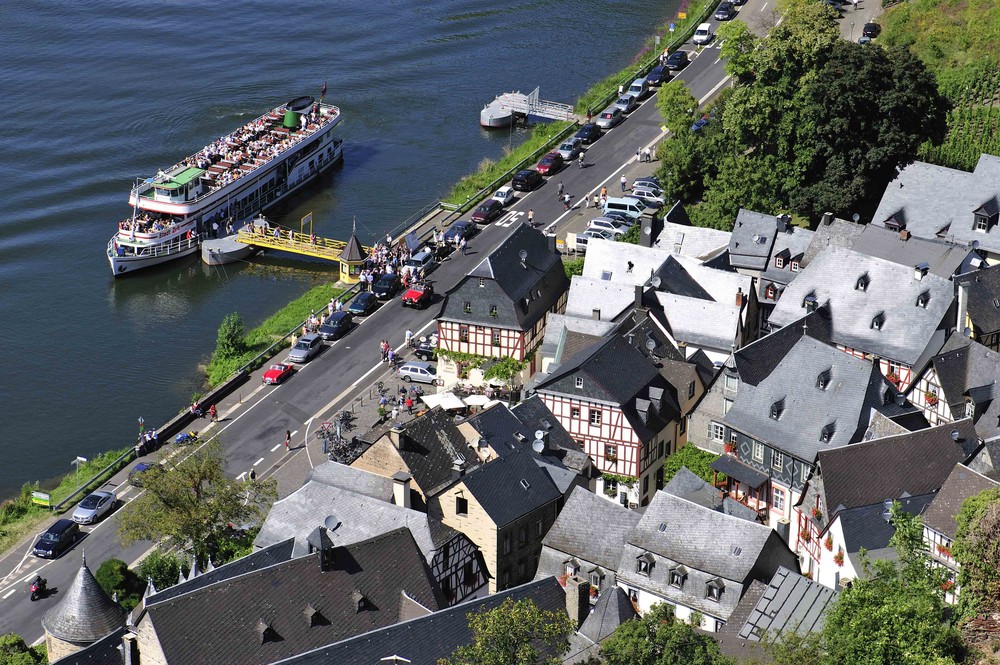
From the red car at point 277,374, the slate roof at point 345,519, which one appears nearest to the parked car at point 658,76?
the red car at point 277,374

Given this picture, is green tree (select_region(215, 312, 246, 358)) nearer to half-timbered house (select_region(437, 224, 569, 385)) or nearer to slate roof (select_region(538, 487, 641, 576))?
half-timbered house (select_region(437, 224, 569, 385))

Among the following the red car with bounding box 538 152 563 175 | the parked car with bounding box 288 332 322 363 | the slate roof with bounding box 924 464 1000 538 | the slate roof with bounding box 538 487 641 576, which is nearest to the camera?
the slate roof with bounding box 924 464 1000 538

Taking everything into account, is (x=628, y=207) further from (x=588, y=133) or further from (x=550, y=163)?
(x=588, y=133)

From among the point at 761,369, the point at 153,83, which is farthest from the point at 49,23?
the point at 761,369

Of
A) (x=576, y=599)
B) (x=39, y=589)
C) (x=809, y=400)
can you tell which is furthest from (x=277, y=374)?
(x=576, y=599)

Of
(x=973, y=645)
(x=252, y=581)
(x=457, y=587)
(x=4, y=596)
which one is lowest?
(x=4, y=596)

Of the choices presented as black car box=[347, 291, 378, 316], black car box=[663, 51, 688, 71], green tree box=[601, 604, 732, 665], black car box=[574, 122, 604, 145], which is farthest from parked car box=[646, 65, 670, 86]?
Answer: green tree box=[601, 604, 732, 665]

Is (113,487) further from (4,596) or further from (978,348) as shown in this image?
(978,348)
